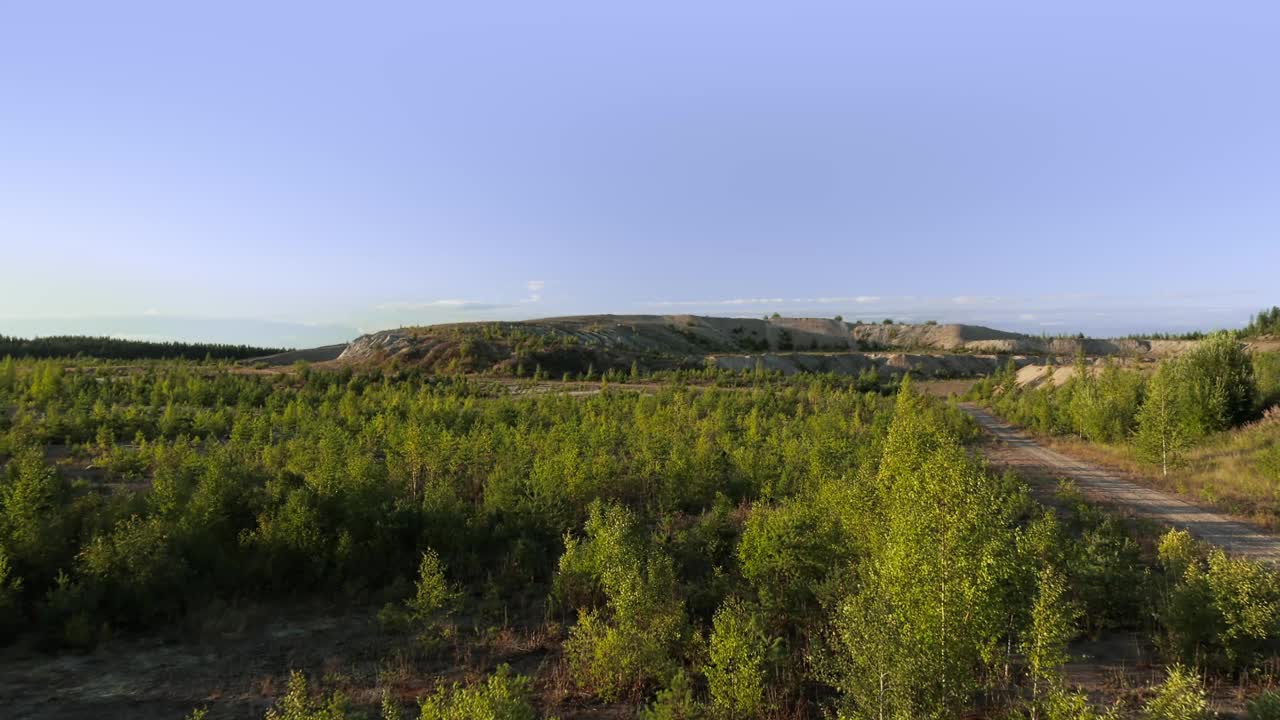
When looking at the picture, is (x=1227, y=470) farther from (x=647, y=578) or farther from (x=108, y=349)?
(x=108, y=349)

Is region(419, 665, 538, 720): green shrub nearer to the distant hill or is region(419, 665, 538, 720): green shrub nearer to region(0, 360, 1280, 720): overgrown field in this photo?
region(0, 360, 1280, 720): overgrown field

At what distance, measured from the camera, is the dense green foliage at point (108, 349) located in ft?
170

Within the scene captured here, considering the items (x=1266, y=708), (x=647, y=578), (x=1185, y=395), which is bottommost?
(x=1266, y=708)

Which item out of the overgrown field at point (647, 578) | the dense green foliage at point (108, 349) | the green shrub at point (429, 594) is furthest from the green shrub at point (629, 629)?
the dense green foliage at point (108, 349)

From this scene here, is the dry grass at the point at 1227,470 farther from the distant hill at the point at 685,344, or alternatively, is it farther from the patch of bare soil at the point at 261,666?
the distant hill at the point at 685,344

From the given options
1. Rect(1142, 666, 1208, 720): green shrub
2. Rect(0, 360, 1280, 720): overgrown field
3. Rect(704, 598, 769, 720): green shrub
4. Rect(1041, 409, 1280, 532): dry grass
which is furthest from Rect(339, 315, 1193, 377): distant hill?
Rect(1142, 666, 1208, 720): green shrub

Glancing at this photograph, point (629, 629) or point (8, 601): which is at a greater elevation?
point (8, 601)

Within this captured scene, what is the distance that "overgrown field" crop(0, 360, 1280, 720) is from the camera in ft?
16.6

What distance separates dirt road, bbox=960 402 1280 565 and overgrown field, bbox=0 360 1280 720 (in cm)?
179

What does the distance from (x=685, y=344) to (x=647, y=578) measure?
190 ft

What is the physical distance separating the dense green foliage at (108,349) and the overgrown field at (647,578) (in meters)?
49.9

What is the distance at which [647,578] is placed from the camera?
717 cm

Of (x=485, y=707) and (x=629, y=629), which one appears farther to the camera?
(x=629, y=629)

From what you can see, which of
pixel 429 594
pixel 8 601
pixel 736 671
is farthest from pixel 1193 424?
pixel 8 601
